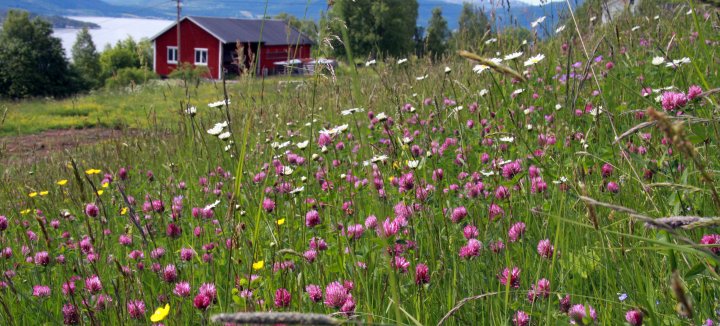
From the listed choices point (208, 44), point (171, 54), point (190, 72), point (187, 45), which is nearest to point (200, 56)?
point (208, 44)

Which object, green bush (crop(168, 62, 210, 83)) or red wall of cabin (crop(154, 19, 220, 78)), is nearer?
green bush (crop(168, 62, 210, 83))

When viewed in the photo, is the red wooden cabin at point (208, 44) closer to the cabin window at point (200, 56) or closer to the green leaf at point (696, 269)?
the cabin window at point (200, 56)

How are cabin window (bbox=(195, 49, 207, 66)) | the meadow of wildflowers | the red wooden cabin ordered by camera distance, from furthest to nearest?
cabin window (bbox=(195, 49, 207, 66)), the red wooden cabin, the meadow of wildflowers

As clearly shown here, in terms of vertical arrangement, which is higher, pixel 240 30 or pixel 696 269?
pixel 240 30

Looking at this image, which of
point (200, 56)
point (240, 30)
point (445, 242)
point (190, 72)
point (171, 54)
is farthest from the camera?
point (240, 30)

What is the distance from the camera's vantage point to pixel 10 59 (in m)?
54.9

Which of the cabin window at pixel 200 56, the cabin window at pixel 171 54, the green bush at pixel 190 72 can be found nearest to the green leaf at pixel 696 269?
the green bush at pixel 190 72

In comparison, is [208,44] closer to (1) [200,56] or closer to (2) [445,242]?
(1) [200,56]

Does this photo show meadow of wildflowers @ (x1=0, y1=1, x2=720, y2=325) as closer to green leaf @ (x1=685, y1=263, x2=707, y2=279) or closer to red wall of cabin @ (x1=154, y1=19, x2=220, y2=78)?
green leaf @ (x1=685, y1=263, x2=707, y2=279)

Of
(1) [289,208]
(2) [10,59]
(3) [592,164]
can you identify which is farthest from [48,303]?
(2) [10,59]

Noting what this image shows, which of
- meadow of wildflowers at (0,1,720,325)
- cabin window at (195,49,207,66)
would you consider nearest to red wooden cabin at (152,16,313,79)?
cabin window at (195,49,207,66)

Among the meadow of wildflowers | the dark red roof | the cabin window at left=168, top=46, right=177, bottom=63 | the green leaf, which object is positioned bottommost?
the cabin window at left=168, top=46, right=177, bottom=63

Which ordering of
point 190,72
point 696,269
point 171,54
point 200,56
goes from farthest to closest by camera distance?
point 171,54 → point 200,56 → point 190,72 → point 696,269

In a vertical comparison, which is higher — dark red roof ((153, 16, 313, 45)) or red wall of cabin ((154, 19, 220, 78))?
dark red roof ((153, 16, 313, 45))
